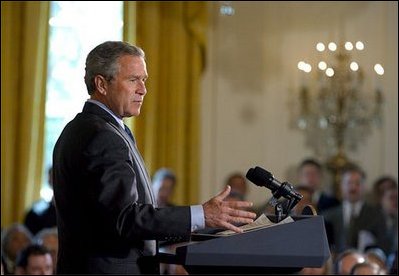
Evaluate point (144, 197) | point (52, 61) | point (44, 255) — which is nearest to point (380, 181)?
point (52, 61)

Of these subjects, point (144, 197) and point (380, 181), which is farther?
point (380, 181)

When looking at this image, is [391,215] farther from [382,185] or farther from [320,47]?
[320,47]

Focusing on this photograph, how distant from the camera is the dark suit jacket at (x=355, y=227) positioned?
9.64 metres

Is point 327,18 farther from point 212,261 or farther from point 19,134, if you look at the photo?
point 212,261

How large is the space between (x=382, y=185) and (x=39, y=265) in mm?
4370

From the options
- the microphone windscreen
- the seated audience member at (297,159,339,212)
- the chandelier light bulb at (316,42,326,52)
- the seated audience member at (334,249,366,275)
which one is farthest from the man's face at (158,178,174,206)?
the microphone windscreen

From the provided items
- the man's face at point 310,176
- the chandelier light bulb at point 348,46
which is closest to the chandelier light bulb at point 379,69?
the chandelier light bulb at point 348,46

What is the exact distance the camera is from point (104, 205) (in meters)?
3.35

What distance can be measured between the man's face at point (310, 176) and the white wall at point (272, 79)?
905 mm

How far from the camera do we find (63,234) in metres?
3.52

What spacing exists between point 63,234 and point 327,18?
8.16 metres

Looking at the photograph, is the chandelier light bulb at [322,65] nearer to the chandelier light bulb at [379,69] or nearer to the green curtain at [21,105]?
the chandelier light bulb at [379,69]

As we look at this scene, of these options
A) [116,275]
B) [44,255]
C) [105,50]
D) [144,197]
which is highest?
[105,50]

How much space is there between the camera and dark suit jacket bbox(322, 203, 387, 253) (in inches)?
380
